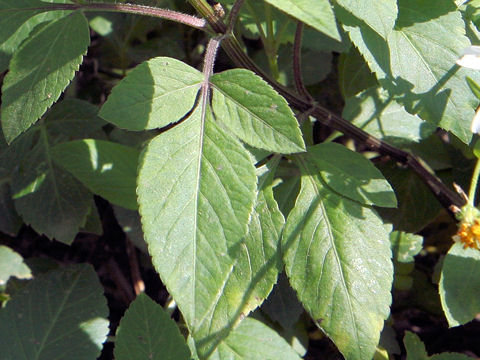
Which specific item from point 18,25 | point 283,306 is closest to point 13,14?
point 18,25

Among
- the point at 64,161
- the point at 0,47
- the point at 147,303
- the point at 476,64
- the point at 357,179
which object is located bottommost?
the point at 147,303

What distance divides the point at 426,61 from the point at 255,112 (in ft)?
1.51

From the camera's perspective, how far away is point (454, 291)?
4.41 ft

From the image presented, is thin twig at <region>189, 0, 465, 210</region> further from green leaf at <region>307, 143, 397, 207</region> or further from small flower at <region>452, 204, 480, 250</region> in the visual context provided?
small flower at <region>452, 204, 480, 250</region>

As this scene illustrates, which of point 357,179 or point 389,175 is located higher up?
point 357,179

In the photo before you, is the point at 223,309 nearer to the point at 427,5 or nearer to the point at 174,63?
the point at 174,63

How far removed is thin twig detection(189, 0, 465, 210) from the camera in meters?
1.23

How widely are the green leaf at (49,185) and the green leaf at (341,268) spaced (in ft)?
2.38

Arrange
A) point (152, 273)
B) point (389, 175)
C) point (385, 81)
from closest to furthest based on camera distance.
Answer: point (385, 81)
point (389, 175)
point (152, 273)

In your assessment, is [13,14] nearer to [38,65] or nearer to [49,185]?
[38,65]

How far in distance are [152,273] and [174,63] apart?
1.17 meters

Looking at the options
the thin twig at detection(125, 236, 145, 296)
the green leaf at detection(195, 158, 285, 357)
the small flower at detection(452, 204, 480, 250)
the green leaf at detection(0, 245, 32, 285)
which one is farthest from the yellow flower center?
the green leaf at detection(0, 245, 32, 285)

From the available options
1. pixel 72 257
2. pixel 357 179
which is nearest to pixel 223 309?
pixel 357 179

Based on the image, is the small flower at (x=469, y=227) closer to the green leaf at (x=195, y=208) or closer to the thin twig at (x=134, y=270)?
the green leaf at (x=195, y=208)
